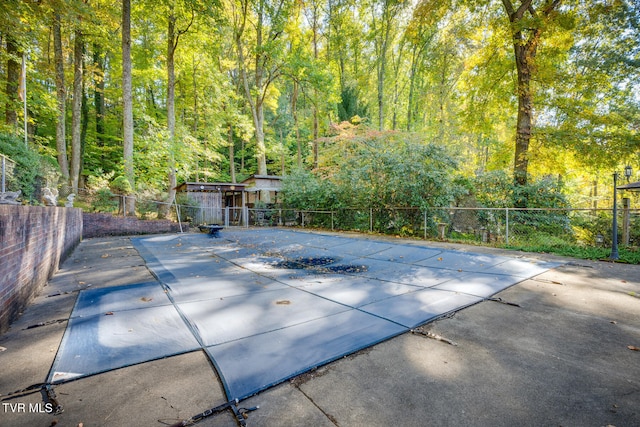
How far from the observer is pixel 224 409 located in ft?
4.83

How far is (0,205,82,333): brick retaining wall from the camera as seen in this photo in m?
2.49

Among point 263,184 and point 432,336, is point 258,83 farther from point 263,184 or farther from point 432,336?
point 432,336

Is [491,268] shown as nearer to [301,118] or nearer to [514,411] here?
[514,411]

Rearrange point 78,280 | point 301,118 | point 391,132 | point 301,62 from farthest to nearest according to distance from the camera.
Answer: point 301,118, point 301,62, point 391,132, point 78,280

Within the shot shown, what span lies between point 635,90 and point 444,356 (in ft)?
50.7

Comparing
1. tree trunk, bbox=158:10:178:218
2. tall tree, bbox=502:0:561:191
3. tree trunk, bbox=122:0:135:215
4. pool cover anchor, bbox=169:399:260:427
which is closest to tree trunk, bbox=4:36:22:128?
tree trunk, bbox=122:0:135:215

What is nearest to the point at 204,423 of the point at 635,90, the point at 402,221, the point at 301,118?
the point at 402,221

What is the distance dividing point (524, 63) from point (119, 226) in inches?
624

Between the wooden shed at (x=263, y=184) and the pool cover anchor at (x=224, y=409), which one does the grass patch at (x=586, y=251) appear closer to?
the pool cover anchor at (x=224, y=409)

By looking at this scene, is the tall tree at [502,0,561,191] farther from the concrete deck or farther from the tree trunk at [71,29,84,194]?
the tree trunk at [71,29,84,194]

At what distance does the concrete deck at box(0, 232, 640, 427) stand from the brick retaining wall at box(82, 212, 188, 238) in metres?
9.35

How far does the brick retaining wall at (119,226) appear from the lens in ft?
33.5

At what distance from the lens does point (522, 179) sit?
9258mm

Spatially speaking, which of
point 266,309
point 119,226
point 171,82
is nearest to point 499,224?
point 266,309
